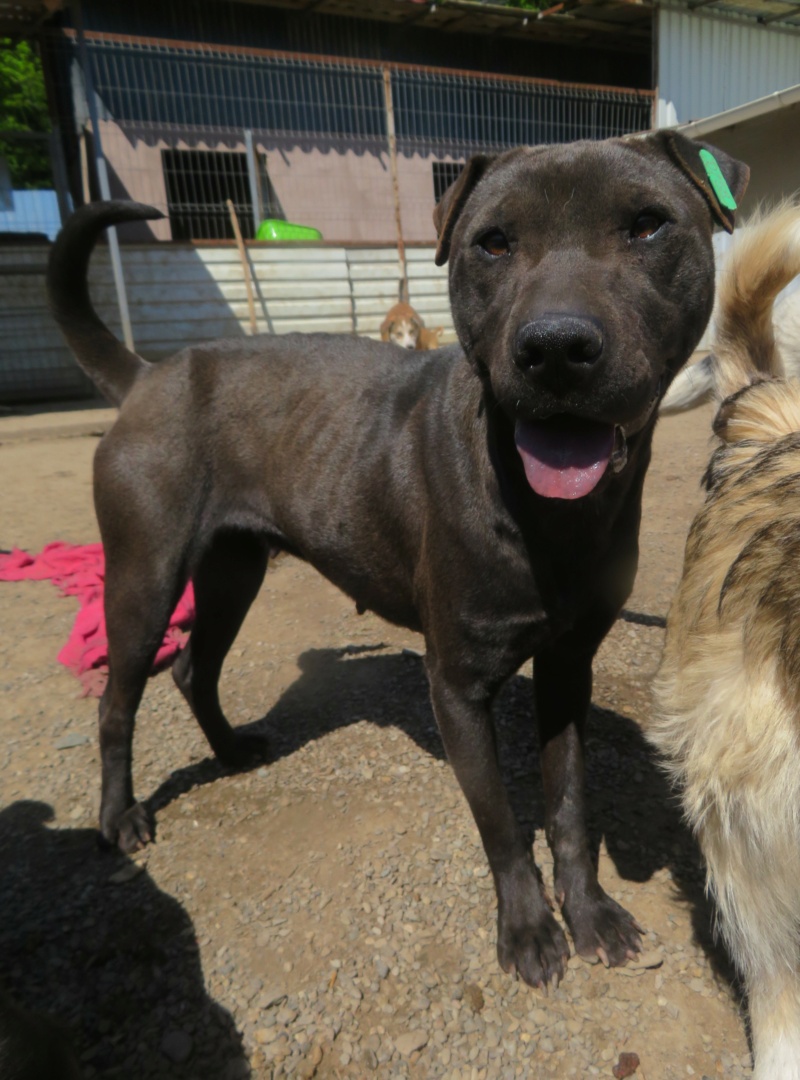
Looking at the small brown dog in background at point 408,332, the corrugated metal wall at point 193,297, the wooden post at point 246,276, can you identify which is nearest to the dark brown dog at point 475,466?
the small brown dog in background at point 408,332

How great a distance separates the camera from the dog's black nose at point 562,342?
1416 mm

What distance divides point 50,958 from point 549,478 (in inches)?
74.0

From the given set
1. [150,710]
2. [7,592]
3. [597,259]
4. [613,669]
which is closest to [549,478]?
[597,259]

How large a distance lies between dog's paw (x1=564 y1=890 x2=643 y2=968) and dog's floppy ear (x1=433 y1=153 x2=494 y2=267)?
70.5 inches

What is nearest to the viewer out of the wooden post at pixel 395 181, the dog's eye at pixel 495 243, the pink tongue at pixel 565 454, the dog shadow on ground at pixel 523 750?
the pink tongue at pixel 565 454

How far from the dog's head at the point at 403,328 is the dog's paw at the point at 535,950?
924 centimetres

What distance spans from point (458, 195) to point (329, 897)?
1.97 meters

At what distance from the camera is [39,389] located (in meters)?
12.2

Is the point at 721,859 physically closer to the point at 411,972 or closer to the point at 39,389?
the point at 411,972

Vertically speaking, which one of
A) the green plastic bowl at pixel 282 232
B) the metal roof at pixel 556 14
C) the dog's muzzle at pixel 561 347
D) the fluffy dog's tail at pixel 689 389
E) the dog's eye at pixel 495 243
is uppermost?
the metal roof at pixel 556 14

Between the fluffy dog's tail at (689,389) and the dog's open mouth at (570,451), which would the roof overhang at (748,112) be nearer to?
the fluffy dog's tail at (689,389)

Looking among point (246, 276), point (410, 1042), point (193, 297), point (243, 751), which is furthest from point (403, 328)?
point (410, 1042)

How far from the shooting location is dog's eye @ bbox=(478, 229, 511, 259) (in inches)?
68.3

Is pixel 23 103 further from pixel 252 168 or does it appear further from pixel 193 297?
pixel 193 297
